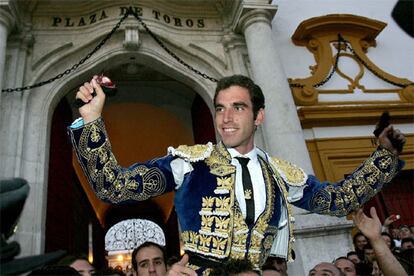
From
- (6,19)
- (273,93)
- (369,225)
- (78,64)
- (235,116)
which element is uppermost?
(6,19)

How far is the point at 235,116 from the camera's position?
6.19 feet

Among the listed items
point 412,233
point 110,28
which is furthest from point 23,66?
point 412,233

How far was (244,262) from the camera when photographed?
1.64 metres

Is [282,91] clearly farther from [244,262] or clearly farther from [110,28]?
[244,262]

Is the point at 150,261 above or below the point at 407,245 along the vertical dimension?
above

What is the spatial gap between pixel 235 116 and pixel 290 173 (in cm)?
48

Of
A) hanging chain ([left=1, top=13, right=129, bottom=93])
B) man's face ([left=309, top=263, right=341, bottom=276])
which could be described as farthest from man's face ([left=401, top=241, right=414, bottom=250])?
hanging chain ([left=1, top=13, right=129, bottom=93])

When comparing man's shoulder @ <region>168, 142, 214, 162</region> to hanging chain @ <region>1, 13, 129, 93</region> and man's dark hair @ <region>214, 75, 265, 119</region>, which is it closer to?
man's dark hair @ <region>214, 75, 265, 119</region>


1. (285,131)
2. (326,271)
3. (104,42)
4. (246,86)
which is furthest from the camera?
(104,42)

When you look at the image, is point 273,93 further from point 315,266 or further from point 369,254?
point 315,266

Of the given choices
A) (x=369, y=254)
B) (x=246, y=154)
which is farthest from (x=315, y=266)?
(x=246, y=154)

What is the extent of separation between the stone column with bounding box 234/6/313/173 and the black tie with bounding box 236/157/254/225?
3.46 meters

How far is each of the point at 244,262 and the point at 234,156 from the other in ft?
1.68

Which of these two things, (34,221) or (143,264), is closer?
(143,264)
